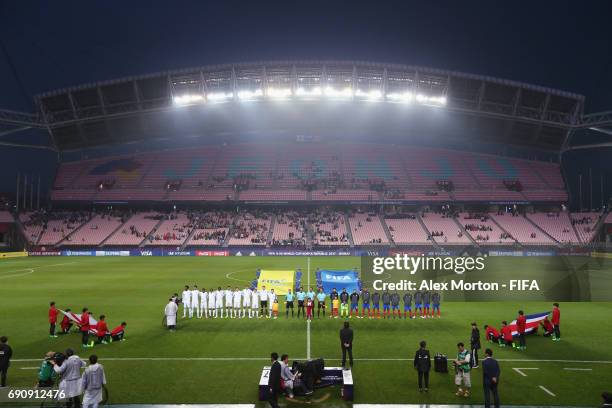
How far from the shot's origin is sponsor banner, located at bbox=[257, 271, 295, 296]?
2661cm

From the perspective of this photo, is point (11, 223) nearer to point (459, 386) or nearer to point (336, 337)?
point (336, 337)

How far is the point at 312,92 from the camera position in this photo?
6394 centimetres

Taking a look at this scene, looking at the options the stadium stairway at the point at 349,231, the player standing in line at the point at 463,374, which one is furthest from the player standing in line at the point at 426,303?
the stadium stairway at the point at 349,231

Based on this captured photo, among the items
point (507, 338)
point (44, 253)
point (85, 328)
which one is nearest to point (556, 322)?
point (507, 338)

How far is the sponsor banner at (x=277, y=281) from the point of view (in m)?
26.6

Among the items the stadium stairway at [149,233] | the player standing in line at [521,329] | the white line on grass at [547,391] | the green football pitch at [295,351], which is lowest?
the white line on grass at [547,391]

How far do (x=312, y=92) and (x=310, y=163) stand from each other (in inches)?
858

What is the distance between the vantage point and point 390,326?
19969 millimetres

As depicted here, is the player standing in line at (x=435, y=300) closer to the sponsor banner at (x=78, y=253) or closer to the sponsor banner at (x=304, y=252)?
the sponsor banner at (x=304, y=252)

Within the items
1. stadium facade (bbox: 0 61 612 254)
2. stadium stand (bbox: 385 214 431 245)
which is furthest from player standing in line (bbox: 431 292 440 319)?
stadium stand (bbox: 385 214 431 245)

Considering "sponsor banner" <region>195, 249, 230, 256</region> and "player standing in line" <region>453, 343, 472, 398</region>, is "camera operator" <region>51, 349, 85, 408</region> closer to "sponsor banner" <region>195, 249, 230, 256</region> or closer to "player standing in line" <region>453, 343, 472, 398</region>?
"player standing in line" <region>453, 343, 472, 398</region>

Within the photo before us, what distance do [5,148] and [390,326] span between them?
74800mm

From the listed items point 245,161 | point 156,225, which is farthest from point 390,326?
point 245,161

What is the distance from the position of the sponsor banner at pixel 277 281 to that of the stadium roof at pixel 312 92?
4211 cm
